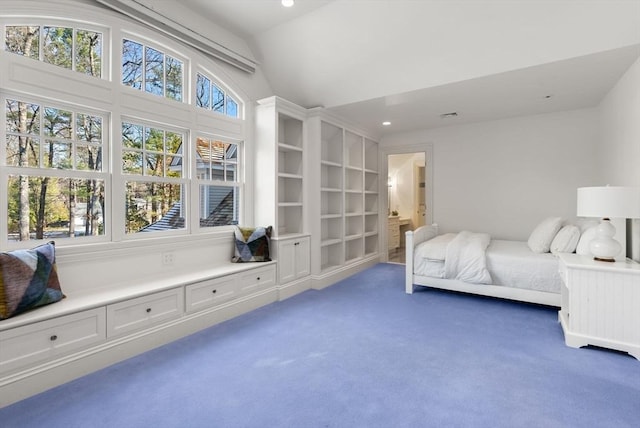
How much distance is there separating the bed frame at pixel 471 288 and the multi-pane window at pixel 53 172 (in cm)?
331

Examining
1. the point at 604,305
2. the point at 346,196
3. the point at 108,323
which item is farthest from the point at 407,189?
the point at 108,323

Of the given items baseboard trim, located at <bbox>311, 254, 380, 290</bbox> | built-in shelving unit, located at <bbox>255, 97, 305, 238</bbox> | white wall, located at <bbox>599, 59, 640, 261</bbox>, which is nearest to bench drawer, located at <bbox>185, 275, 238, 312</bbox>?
built-in shelving unit, located at <bbox>255, 97, 305, 238</bbox>

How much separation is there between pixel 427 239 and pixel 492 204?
1.33 m

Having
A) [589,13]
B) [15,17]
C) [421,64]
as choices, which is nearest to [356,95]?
[421,64]

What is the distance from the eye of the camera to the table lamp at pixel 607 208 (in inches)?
90.9

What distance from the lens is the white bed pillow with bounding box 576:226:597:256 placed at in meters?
3.04

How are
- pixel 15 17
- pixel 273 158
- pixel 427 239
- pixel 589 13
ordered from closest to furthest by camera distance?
pixel 15 17, pixel 589 13, pixel 273 158, pixel 427 239

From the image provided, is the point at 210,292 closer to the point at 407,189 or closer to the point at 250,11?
the point at 250,11

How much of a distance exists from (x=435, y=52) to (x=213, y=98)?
2.44m

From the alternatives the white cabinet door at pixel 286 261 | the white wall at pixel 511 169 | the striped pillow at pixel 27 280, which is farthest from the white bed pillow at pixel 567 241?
the striped pillow at pixel 27 280

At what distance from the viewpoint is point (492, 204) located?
16.1 ft

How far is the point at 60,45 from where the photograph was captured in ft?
8.03

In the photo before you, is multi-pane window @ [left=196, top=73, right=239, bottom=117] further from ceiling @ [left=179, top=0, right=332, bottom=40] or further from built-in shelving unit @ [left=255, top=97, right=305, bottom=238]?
ceiling @ [left=179, top=0, right=332, bottom=40]

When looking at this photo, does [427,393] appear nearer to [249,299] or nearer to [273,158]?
[249,299]
